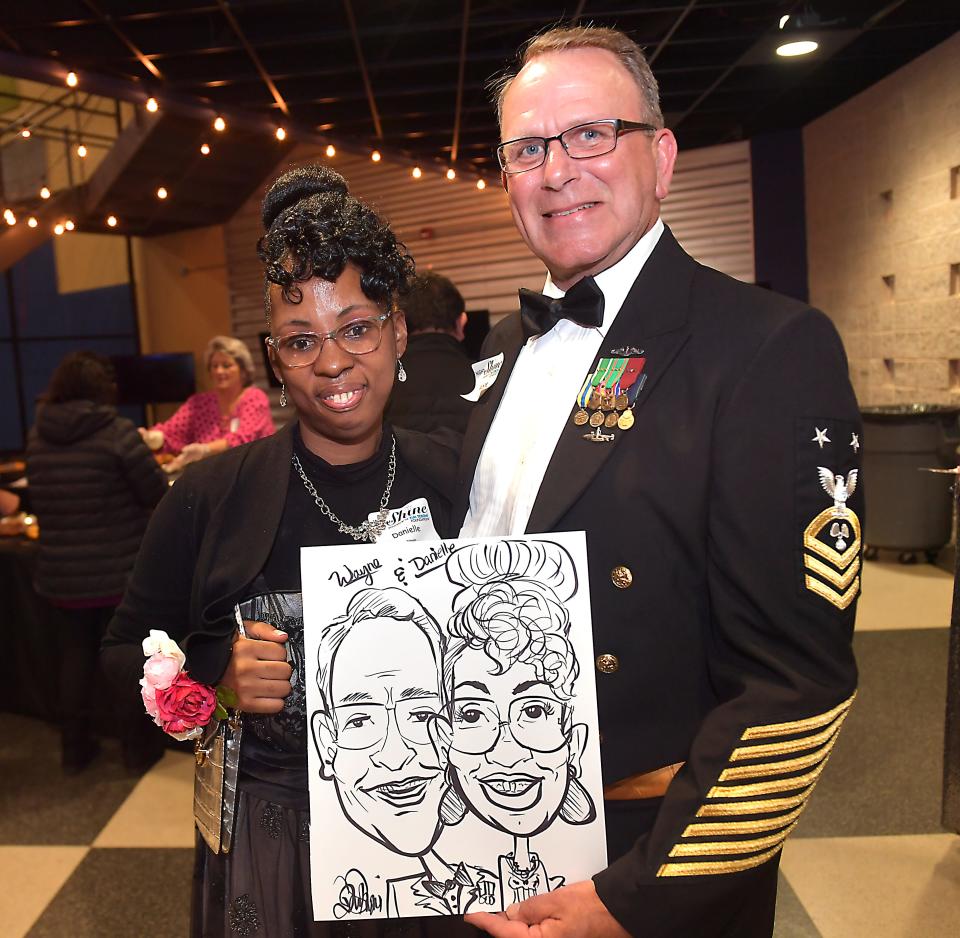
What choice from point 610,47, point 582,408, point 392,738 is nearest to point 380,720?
point 392,738

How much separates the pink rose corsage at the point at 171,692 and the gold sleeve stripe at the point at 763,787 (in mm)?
745

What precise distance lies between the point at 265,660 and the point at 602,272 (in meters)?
0.82

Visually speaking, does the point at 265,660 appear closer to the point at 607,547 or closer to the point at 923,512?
the point at 607,547

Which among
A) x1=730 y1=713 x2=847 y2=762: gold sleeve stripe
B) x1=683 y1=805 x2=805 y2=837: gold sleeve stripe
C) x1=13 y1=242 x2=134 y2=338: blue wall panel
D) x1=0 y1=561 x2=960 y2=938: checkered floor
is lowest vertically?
x1=0 y1=561 x2=960 y2=938: checkered floor

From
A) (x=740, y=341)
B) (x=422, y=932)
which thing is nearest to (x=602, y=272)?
(x=740, y=341)

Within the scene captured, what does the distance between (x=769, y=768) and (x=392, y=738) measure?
49 cm

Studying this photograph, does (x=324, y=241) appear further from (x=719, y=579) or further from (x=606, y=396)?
(x=719, y=579)

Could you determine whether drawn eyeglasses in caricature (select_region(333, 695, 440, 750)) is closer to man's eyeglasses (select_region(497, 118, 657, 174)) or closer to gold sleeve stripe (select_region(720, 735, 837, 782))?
gold sleeve stripe (select_region(720, 735, 837, 782))

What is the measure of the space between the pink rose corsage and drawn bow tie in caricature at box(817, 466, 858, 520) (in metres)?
0.93

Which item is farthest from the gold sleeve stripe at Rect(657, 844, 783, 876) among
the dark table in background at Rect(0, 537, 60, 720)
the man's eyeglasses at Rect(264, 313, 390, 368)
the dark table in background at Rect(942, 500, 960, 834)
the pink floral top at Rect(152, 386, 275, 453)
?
the pink floral top at Rect(152, 386, 275, 453)

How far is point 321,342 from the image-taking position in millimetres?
1415

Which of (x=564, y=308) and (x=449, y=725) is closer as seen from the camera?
(x=449, y=725)

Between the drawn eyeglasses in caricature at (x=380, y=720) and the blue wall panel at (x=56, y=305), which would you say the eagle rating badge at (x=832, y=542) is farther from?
the blue wall panel at (x=56, y=305)
